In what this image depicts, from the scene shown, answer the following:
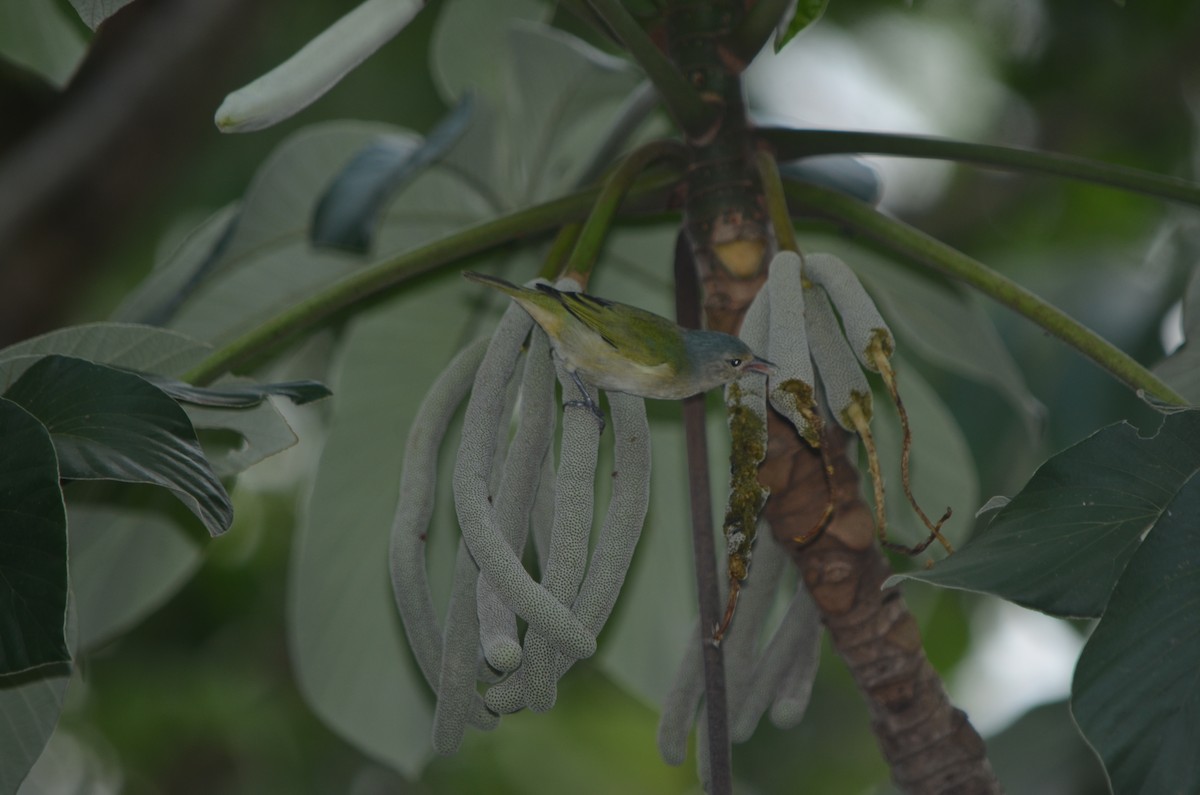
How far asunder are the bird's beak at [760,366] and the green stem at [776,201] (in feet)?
0.46

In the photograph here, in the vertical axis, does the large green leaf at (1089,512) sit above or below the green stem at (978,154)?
below

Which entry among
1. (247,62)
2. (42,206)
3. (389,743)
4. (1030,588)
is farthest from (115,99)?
(1030,588)

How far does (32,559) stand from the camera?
3.05 ft

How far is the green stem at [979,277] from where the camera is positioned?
1.13m

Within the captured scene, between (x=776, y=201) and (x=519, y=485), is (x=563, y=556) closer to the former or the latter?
(x=519, y=485)

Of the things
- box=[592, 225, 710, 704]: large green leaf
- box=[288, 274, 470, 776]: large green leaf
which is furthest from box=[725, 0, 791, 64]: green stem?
box=[288, 274, 470, 776]: large green leaf

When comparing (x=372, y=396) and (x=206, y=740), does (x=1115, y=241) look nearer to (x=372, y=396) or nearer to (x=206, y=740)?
(x=372, y=396)

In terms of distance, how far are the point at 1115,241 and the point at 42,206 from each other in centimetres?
260

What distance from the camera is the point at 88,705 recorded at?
11.8 feet

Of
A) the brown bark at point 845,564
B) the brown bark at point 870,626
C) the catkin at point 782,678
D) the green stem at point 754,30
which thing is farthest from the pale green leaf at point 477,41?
the catkin at point 782,678

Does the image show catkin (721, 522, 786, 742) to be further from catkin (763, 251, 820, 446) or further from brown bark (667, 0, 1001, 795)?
catkin (763, 251, 820, 446)

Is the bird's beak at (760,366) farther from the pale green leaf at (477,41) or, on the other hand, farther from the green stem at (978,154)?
the pale green leaf at (477,41)

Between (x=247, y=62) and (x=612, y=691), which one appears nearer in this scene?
(x=247, y=62)

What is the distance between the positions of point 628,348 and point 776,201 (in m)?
0.25
